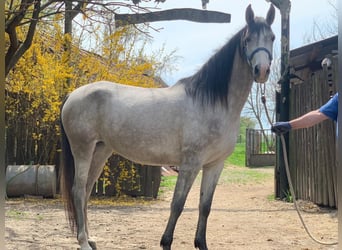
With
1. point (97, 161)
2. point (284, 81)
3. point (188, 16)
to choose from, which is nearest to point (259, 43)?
point (97, 161)

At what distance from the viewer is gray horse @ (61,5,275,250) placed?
127 inches

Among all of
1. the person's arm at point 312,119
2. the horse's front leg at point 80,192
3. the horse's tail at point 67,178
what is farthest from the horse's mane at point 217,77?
the horse's tail at point 67,178

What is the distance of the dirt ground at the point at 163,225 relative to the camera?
392 centimetres

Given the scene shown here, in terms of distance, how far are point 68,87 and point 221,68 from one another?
14.4 feet

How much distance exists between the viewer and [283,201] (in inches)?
273

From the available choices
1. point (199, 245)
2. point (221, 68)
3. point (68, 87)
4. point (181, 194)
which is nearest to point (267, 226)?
point (199, 245)

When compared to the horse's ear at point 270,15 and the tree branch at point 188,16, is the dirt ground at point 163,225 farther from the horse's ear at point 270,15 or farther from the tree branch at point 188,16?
the tree branch at point 188,16

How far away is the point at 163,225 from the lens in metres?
4.94

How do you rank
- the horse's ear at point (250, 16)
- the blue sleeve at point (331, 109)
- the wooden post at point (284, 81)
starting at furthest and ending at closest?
1. the wooden post at point (284, 81)
2. the horse's ear at point (250, 16)
3. the blue sleeve at point (331, 109)

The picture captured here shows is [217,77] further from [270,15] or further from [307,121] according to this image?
[307,121]

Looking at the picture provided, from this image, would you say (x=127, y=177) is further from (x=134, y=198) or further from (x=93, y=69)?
(x=93, y=69)

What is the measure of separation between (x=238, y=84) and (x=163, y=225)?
2286 millimetres

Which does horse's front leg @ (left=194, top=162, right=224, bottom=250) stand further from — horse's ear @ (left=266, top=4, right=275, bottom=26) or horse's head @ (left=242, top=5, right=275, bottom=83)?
horse's ear @ (left=266, top=4, right=275, bottom=26)

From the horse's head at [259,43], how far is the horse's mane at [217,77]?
0.17 meters
